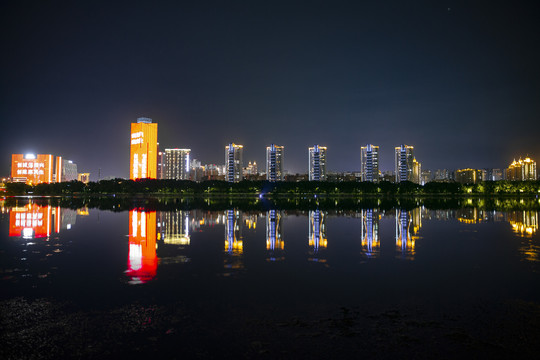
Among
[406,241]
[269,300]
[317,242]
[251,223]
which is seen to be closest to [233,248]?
[317,242]

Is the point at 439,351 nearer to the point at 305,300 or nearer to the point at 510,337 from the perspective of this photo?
Result: the point at 510,337

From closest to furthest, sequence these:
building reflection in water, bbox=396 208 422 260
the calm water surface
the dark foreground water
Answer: the dark foreground water < the calm water surface < building reflection in water, bbox=396 208 422 260

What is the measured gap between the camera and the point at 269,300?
9.70m

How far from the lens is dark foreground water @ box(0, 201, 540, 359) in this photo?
7.00 metres

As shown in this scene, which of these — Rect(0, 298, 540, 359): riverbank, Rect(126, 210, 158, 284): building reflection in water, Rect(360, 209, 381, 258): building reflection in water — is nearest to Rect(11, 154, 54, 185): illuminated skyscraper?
Rect(126, 210, 158, 284): building reflection in water

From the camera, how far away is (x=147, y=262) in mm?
14453

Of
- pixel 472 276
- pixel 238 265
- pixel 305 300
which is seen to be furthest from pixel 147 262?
pixel 472 276

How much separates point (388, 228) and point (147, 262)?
17498mm

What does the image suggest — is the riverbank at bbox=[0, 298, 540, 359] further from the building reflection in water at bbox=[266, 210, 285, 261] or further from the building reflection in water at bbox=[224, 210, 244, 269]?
the building reflection in water at bbox=[266, 210, 285, 261]

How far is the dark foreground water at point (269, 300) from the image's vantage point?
7.00m

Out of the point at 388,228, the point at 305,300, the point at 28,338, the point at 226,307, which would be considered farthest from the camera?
the point at 388,228

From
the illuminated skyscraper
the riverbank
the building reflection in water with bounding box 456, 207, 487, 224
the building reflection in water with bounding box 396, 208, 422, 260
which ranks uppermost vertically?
the illuminated skyscraper

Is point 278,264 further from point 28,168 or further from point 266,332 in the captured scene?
point 28,168

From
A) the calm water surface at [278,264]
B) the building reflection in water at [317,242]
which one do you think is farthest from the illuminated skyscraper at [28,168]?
the building reflection in water at [317,242]
